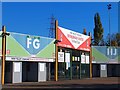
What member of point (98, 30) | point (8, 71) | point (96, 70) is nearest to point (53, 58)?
point (8, 71)

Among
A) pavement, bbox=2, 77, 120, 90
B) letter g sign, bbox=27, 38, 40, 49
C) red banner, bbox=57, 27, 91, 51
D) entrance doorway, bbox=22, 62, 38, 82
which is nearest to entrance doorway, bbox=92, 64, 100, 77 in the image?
red banner, bbox=57, 27, 91, 51

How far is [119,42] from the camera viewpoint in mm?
94625

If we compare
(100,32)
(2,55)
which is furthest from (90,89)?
(100,32)

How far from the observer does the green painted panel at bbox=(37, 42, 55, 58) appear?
130 ft

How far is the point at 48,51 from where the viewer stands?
40531 millimetres

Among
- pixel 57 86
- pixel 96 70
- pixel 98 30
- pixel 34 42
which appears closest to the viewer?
pixel 57 86

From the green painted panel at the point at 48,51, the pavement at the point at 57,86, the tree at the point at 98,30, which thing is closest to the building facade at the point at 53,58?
the green painted panel at the point at 48,51

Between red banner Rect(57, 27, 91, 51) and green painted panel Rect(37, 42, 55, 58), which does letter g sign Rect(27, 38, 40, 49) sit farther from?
red banner Rect(57, 27, 91, 51)

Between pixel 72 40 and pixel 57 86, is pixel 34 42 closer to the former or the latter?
pixel 57 86

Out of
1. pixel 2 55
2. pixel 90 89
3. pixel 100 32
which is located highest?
pixel 100 32

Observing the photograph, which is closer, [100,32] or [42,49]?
[42,49]

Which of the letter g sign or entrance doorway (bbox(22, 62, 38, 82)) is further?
entrance doorway (bbox(22, 62, 38, 82))

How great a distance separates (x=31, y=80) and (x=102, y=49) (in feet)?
58.8

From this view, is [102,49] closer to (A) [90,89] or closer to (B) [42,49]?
(B) [42,49]
